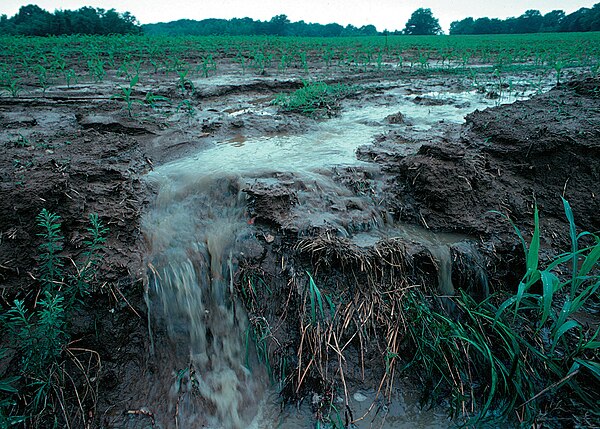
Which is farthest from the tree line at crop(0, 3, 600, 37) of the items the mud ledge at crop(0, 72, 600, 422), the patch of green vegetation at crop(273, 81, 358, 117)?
the mud ledge at crop(0, 72, 600, 422)

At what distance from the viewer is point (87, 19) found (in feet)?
81.0

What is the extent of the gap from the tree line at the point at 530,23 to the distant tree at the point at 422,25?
12.3 feet

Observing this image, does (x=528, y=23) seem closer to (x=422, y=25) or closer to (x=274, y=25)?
(x=422, y=25)

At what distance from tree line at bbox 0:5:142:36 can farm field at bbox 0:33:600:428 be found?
83.9ft

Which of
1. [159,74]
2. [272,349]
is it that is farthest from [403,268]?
[159,74]

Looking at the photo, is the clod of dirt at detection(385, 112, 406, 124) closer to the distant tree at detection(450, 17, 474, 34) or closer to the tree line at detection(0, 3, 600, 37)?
the tree line at detection(0, 3, 600, 37)

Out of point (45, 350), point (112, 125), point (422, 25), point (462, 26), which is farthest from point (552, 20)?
point (45, 350)

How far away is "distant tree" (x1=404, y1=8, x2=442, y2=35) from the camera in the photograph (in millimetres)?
53188

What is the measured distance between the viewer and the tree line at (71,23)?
23328 millimetres

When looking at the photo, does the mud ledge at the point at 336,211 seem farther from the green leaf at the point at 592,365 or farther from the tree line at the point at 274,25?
the tree line at the point at 274,25

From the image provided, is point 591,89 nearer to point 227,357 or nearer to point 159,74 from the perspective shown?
point 227,357

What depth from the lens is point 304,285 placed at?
7.66 ft

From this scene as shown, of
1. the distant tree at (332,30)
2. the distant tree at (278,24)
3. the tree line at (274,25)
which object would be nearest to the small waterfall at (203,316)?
the tree line at (274,25)

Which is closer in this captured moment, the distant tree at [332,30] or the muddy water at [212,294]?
the muddy water at [212,294]
